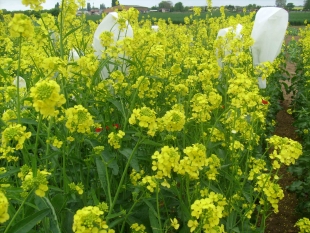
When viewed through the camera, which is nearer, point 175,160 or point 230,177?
point 175,160

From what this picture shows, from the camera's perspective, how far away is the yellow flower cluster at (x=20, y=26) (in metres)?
1.46

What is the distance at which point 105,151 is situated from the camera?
1854mm

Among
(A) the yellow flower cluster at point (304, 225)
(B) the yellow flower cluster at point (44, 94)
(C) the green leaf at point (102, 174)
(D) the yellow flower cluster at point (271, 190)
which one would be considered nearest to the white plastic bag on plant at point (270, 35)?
(A) the yellow flower cluster at point (304, 225)

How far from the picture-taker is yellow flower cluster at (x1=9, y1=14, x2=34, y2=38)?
146cm

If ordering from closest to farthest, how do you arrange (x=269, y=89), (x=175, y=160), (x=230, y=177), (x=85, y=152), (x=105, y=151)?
(x=175, y=160) → (x=105, y=151) → (x=230, y=177) → (x=85, y=152) → (x=269, y=89)

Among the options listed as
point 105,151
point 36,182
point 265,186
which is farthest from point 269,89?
point 36,182

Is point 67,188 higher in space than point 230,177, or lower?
higher

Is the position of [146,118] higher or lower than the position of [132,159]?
higher

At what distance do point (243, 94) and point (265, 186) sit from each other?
1.88 ft

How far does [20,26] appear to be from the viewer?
1.47 metres

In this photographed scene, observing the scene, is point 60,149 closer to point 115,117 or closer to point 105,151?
point 105,151

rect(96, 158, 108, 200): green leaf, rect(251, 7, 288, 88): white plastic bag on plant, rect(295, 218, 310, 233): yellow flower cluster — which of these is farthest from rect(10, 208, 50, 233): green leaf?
rect(251, 7, 288, 88): white plastic bag on plant

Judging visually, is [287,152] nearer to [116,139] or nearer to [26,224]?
[116,139]

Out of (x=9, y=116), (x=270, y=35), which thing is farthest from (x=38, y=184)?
(x=270, y=35)
